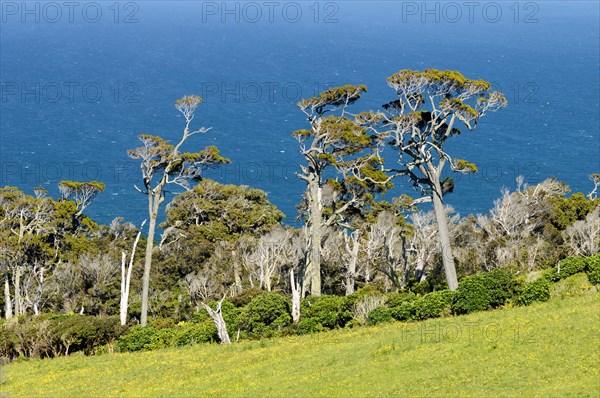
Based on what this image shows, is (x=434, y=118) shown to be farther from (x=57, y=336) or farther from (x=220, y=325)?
(x=57, y=336)

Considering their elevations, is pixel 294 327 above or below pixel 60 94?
below

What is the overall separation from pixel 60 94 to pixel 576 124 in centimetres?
10011

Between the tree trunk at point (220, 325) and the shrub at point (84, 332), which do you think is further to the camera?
Result: the shrub at point (84, 332)

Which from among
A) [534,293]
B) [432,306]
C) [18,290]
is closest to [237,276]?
[18,290]

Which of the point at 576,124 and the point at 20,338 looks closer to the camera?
the point at 20,338

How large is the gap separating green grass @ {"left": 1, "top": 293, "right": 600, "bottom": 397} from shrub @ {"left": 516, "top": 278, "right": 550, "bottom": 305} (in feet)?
2.59

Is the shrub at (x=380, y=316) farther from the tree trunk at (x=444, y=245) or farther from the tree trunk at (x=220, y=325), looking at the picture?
the tree trunk at (x=220, y=325)

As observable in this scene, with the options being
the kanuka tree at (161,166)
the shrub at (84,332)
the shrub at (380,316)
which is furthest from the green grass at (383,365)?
the kanuka tree at (161,166)

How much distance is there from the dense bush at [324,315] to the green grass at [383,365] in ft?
5.88

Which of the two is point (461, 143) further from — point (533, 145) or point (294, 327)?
point (294, 327)

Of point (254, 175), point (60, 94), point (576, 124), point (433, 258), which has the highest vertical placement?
point (60, 94)

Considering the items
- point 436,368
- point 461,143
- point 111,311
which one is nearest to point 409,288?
point 436,368

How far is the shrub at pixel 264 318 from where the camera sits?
36844mm

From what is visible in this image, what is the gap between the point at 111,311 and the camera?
5534 centimetres
